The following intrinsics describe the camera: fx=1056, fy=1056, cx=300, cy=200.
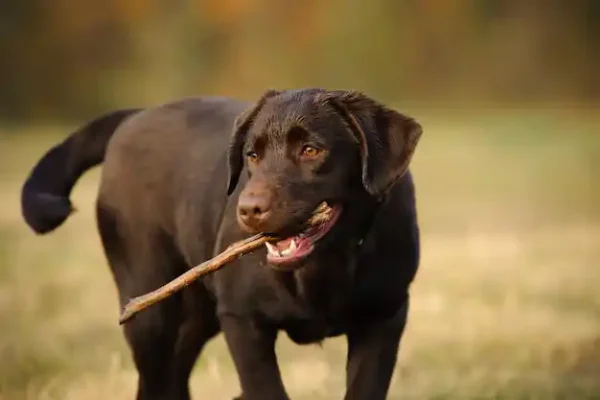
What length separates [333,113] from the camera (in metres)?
2.06

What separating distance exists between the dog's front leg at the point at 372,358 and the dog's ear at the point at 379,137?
35cm

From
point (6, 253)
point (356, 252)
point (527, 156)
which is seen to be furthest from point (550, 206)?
point (356, 252)

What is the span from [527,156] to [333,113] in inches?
124

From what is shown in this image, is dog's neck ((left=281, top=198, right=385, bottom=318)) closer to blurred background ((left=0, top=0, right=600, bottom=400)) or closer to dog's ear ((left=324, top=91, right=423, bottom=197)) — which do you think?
dog's ear ((left=324, top=91, right=423, bottom=197))

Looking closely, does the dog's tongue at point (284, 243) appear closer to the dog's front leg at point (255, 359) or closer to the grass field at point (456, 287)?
the dog's front leg at point (255, 359)

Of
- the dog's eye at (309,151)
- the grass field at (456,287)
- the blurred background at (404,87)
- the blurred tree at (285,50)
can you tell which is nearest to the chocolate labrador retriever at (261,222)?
the dog's eye at (309,151)

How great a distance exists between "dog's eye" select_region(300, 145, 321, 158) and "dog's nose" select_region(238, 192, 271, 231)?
0.15 meters

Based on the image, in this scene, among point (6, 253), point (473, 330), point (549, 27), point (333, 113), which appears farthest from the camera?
point (549, 27)

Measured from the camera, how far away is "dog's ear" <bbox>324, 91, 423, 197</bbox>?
2.00 m

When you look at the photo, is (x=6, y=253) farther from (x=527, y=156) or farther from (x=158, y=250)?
(x=527, y=156)

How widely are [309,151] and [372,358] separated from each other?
482 mm

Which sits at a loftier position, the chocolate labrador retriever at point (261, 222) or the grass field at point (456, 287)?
the chocolate labrador retriever at point (261, 222)

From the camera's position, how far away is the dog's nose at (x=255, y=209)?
1.90 meters

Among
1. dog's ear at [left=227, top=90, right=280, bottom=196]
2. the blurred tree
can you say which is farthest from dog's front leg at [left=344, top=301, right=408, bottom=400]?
the blurred tree
